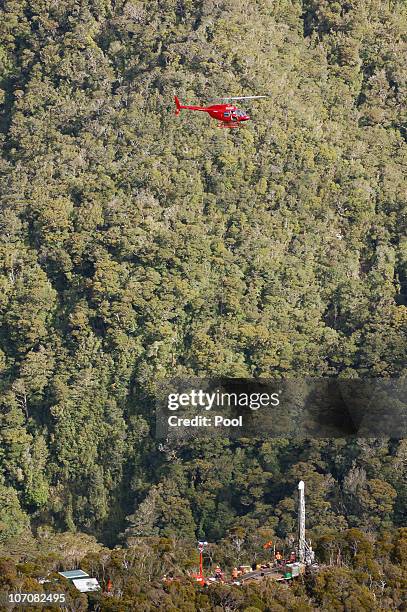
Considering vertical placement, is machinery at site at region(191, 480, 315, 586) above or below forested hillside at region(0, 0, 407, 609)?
below

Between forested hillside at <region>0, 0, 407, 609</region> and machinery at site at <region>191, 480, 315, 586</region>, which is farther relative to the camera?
forested hillside at <region>0, 0, 407, 609</region>

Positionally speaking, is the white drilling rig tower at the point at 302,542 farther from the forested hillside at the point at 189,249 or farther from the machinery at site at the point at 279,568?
the forested hillside at the point at 189,249

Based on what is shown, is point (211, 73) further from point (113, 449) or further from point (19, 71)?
point (113, 449)

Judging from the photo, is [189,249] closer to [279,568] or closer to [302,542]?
[302,542]

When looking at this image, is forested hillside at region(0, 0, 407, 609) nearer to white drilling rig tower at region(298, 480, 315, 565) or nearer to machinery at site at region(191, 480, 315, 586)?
white drilling rig tower at region(298, 480, 315, 565)

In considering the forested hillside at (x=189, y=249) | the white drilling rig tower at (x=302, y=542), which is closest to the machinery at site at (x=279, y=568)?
the white drilling rig tower at (x=302, y=542)

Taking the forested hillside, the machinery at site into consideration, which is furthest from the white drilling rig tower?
the forested hillside

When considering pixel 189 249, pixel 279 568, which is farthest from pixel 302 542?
pixel 189 249
